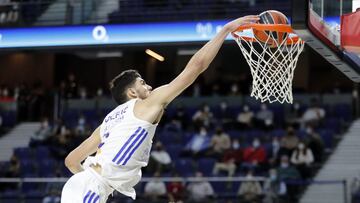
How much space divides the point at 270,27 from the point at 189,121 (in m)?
13.4

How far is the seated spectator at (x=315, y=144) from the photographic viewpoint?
16.3m

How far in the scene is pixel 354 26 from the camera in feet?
21.5

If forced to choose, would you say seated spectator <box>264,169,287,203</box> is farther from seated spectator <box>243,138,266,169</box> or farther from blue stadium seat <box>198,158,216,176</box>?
blue stadium seat <box>198,158,216,176</box>

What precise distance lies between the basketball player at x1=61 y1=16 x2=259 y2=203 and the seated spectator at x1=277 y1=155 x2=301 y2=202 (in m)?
9.74

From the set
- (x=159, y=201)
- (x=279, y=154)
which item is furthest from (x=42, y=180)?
(x=279, y=154)

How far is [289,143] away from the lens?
16.1m

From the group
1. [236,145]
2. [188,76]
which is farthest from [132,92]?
[236,145]

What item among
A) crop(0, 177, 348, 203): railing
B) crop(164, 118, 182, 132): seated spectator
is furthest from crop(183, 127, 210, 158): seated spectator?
crop(0, 177, 348, 203): railing

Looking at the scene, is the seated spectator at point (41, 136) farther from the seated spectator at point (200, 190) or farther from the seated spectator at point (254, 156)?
the seated spectator at point (200, 190)

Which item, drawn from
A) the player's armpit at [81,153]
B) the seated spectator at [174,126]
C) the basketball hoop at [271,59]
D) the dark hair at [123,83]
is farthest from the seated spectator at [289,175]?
the dark hair at [123,83]

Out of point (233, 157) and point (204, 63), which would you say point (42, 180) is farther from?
point (204, 63)

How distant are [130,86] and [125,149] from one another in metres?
0.44

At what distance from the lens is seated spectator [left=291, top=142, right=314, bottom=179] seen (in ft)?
51.4

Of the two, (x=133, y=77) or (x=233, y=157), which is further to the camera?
(x=233, y=157)
